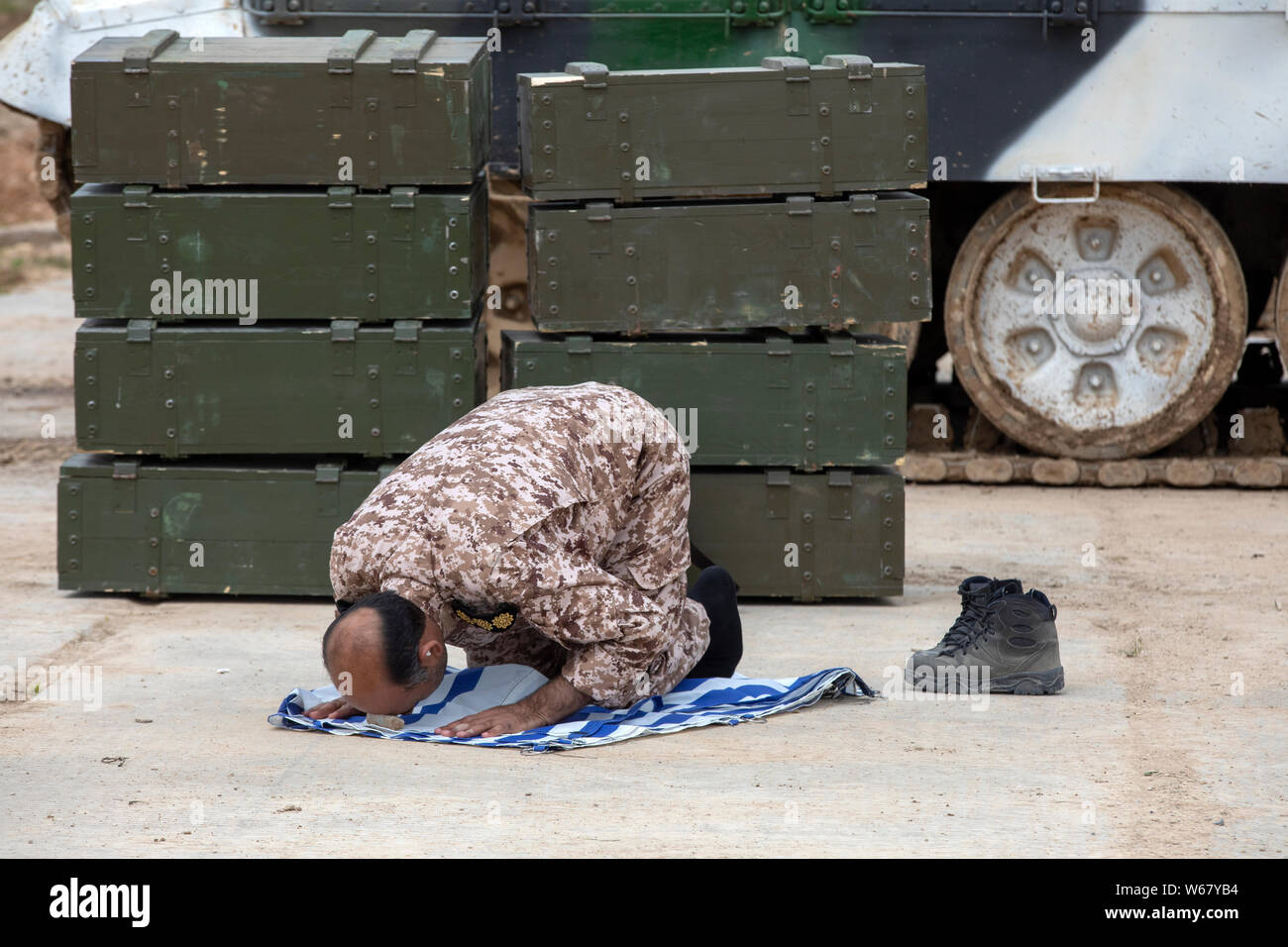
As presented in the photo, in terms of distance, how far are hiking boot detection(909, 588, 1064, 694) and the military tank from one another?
347 centimetres

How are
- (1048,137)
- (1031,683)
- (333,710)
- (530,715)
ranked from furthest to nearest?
(1048,137) < (1031,683) < (333,710) < (530,715)

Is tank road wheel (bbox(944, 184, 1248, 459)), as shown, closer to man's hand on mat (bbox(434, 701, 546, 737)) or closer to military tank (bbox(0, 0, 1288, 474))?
military tank (bbox(0, 0, 1288, 474))

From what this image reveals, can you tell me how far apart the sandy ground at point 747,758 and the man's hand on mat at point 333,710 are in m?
0.10

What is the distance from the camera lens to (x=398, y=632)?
404 cm

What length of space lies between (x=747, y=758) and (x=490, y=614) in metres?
0.75

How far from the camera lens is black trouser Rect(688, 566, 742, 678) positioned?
5.05 metres

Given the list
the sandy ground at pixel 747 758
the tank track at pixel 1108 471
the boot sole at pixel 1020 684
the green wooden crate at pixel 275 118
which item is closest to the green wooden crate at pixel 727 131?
the green wooden crate at pixel 275 118

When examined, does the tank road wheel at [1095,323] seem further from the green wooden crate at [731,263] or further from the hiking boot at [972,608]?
the hiking boot at [972,608]

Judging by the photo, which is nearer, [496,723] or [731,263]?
[496,723]

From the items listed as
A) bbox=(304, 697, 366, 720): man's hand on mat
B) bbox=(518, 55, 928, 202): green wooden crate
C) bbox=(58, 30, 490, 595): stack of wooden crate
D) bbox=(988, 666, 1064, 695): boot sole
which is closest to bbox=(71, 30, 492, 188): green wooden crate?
bbox=(58, 30, 490, 595): stack of wooden crate

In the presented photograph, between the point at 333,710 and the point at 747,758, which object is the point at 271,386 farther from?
the point at 747,758

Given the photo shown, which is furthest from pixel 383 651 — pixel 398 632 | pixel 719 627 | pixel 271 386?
pixel 271 386

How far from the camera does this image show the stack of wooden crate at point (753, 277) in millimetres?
6090

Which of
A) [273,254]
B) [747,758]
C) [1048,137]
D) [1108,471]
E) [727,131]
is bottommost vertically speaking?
[747,758]
